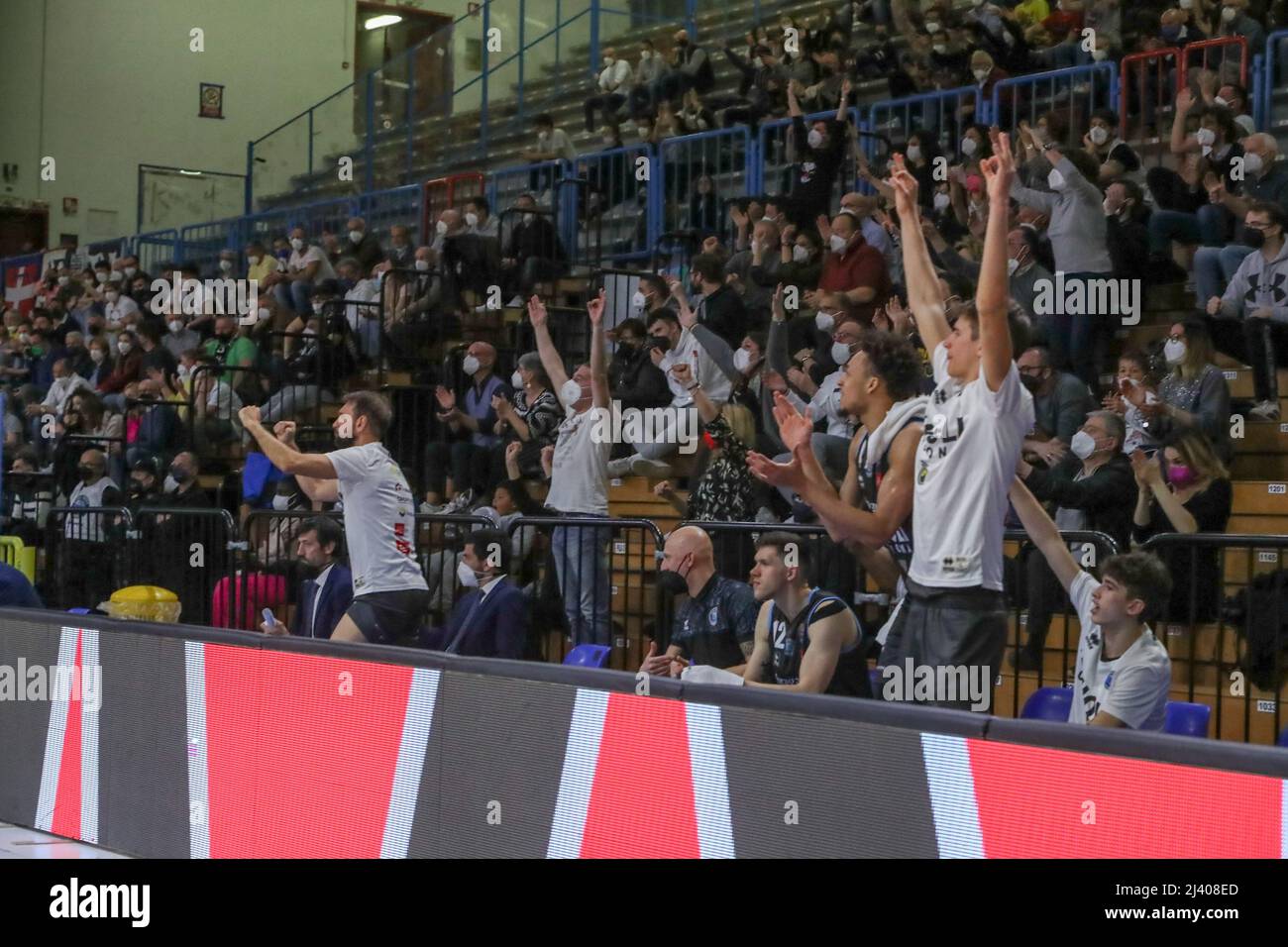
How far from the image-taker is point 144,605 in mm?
8219

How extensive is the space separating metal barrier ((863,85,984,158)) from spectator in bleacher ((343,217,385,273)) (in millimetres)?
5156

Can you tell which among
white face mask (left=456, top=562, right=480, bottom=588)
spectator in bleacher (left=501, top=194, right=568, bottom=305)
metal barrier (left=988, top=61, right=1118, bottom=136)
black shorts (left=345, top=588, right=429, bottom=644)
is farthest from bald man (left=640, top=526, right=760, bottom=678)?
spectator in bleacher (left=501, top=194, right=568, bottom=305)

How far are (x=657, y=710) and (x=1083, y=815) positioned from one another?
137cm

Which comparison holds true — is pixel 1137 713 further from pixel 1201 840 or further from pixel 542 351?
pixel 542 351

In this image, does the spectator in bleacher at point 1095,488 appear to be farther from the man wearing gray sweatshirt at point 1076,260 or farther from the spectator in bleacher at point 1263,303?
the man wearing gray sweatshirt at point 1076,260

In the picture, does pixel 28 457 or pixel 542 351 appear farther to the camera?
pixel 28 457

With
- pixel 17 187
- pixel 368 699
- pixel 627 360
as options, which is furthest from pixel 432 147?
pixel 368 699

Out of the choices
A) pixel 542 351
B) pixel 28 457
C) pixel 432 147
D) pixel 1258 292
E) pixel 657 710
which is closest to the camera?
pixel 657 710

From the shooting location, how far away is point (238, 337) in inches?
627

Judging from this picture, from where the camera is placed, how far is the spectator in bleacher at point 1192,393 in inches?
323

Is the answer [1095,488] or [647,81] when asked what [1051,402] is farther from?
[647,81]

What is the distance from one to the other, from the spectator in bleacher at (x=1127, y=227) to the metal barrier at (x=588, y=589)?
333cm

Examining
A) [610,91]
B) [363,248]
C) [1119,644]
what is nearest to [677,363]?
[1119,644]

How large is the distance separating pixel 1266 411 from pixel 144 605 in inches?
234
